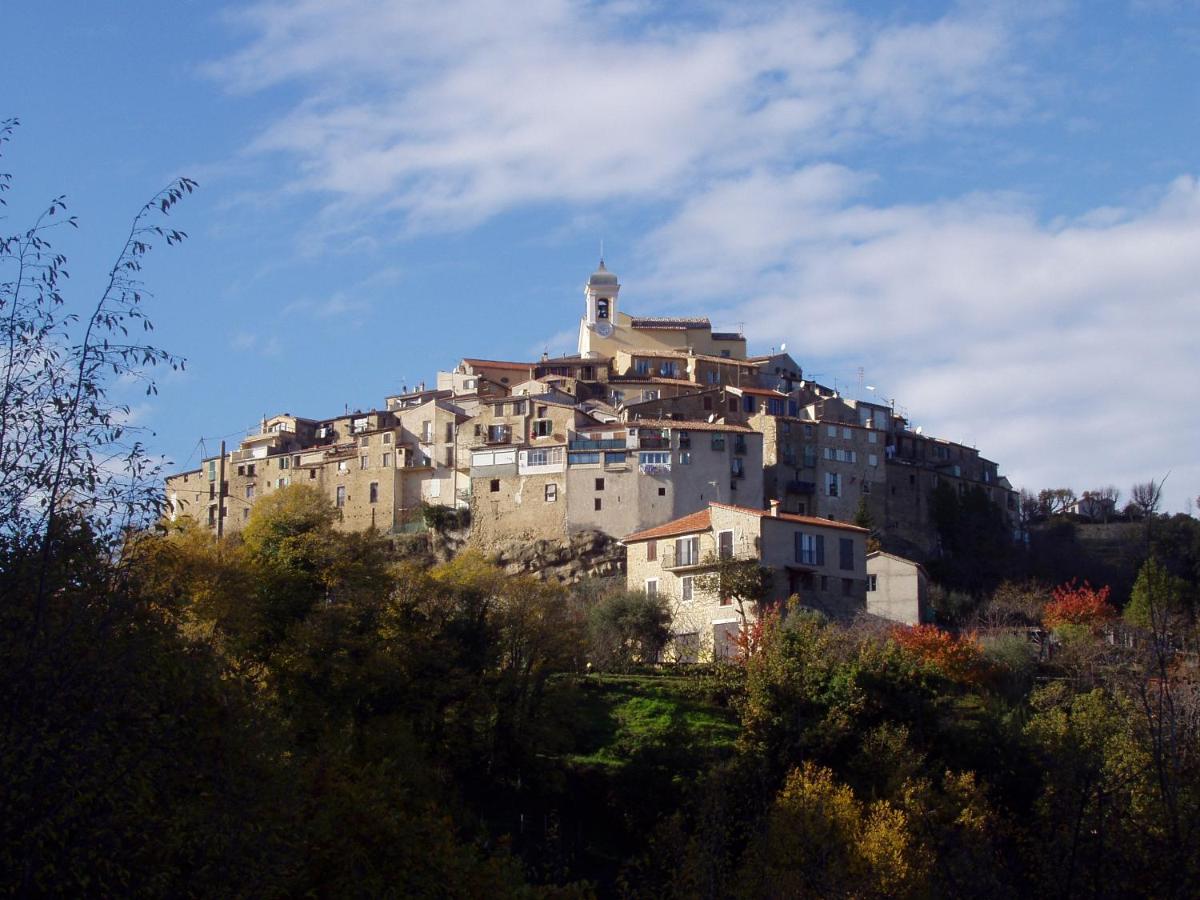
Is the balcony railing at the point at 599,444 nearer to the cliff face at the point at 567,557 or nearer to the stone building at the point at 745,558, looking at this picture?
the cliff face at the point at 567,557

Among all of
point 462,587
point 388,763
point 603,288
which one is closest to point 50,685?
point 388,763

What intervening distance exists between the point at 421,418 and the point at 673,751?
168 feet

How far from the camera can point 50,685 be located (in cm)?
1800

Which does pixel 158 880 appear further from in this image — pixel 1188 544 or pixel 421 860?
pixel 1188 544

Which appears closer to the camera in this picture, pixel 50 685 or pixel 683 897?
pixel 50 685

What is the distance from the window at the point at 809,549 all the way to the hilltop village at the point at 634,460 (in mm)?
933

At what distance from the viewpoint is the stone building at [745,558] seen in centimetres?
5859

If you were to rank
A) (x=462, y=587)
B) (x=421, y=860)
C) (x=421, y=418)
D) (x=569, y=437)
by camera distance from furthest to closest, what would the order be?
Result: (x=421, y=418) → (x=569, y=437) → (x=462, y=587) → (x=421, y=860)

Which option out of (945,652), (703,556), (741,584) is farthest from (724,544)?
(945,652)

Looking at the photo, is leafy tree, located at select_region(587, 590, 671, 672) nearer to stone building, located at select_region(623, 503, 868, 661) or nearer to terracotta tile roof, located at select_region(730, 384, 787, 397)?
Answer: stone building, located at select_region(623, 503, 868, 661)

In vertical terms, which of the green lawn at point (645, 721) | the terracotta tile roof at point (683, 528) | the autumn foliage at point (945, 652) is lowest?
the green lawn at point (645, 721)

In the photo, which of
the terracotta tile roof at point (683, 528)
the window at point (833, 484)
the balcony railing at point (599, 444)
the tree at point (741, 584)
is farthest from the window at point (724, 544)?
the window at point (833, 484)

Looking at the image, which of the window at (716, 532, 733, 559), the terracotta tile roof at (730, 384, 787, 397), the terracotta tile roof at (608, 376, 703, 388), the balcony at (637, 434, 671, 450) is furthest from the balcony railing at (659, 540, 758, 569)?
the terracotta tile roof at (608, 376, 703, 388)

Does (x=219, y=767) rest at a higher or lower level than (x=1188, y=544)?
A: lower
